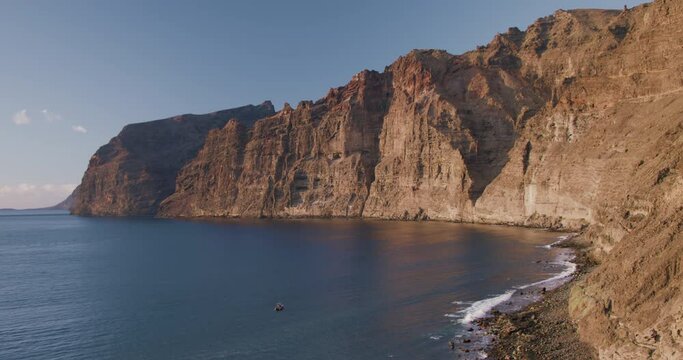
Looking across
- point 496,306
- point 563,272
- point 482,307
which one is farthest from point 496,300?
point 563,272

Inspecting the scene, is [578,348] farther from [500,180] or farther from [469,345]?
[500,180]

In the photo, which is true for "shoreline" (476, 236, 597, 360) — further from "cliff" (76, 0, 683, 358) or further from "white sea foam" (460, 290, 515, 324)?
"cliff" (76, 0, 683, 358)

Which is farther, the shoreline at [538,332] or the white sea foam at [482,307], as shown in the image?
the white sea foam at [482,307]

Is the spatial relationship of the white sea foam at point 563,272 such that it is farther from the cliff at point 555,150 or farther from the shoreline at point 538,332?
the shoreline at point 538,332

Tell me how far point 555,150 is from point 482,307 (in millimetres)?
79310

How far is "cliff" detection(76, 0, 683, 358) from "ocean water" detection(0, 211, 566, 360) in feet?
37.0

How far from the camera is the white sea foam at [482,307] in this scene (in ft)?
128

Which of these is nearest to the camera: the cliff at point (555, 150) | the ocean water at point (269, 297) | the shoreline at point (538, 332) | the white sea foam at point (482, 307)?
the cliff at point (555, 150)

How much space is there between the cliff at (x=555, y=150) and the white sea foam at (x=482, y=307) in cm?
830

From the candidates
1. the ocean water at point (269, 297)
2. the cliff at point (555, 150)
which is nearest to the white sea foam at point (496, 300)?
the ocean water at point (269, 297)

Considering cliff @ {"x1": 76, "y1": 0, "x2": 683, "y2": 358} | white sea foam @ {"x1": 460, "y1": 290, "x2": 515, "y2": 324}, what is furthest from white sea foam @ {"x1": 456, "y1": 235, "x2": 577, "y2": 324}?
cliff @ {"x1": 76, "y1": 0, "x2": 683, "y2": 358}

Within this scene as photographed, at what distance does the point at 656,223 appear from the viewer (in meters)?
29.0

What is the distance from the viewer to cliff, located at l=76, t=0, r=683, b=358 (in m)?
27.0

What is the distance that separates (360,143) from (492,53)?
57.3 m
